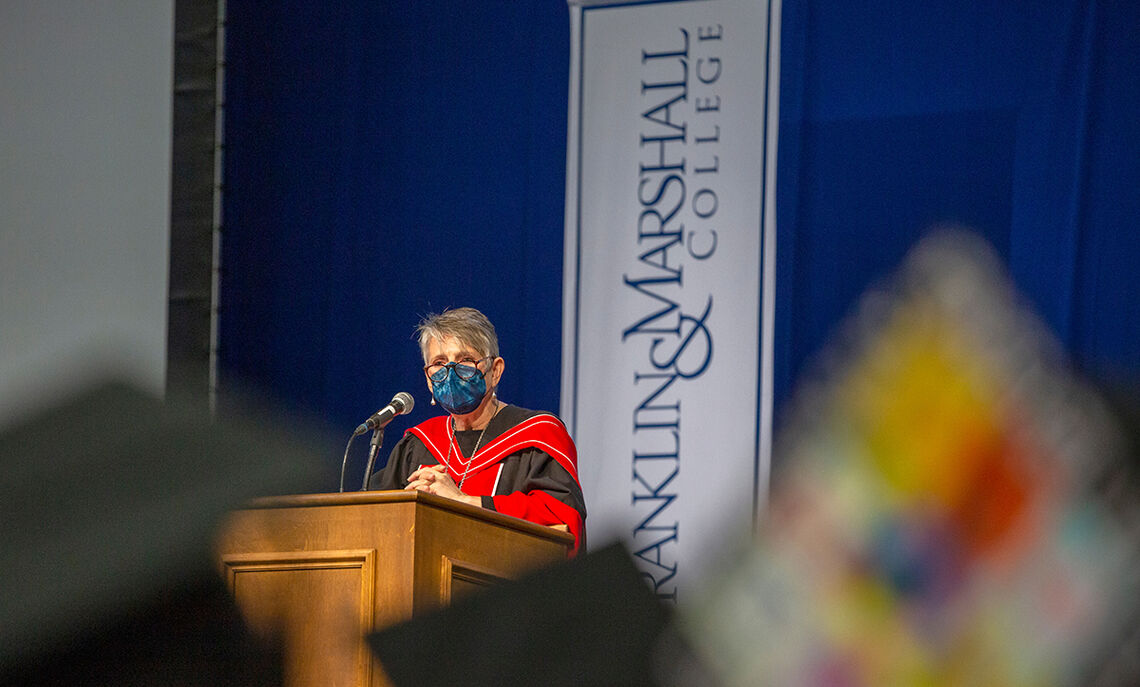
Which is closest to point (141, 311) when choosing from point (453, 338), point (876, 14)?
point (453, 338)

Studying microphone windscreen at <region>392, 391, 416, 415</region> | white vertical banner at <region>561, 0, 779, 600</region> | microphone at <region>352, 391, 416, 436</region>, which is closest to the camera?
microphone at <region>352, 391, 416, 436</region>

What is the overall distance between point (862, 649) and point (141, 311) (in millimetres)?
6176

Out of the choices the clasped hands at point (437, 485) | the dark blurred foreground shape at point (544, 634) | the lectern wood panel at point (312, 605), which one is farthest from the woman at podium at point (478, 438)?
the dark blurred foreground shape at point (544, 634)

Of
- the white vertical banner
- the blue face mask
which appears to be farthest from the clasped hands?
the white vertical banner

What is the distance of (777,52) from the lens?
5.58m

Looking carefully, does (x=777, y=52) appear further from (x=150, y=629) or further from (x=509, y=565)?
(x=150, y=629)

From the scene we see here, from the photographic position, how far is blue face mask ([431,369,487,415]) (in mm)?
4129

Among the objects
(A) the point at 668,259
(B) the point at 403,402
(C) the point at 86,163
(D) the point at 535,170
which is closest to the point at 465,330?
(B) the point at 403,402

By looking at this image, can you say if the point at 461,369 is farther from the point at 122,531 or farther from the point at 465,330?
the point at 122,531

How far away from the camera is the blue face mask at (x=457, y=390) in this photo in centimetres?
413

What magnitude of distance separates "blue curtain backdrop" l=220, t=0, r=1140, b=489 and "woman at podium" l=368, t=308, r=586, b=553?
1012 mm

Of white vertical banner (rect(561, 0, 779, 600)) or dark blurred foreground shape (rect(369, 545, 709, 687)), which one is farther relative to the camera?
white vertical banner (rect(561, 0, 779, 600))

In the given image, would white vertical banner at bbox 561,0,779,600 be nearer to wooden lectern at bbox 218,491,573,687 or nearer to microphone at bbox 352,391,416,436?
microphone at bbox 352,391,416,436

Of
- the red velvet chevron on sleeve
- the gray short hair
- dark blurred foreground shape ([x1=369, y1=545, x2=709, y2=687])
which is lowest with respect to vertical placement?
the red velvet chevron on sleeve
